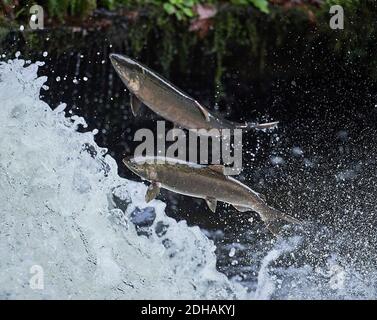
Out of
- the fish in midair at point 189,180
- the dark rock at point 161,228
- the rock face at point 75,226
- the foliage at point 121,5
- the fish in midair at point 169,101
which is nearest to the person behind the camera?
the fish in midair at point 169,101

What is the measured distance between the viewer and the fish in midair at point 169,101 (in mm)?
1764

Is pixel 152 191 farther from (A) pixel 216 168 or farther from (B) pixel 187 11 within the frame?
(B) pixel 187 11

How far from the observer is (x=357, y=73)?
155 inches

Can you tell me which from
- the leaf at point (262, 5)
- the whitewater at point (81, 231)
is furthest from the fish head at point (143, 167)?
the leaf at point (262, 5)

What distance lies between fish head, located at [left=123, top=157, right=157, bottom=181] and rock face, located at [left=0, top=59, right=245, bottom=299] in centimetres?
38

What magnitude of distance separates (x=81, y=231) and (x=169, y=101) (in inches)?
23.8

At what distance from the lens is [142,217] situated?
2297mm

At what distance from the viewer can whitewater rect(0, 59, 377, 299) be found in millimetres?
2172

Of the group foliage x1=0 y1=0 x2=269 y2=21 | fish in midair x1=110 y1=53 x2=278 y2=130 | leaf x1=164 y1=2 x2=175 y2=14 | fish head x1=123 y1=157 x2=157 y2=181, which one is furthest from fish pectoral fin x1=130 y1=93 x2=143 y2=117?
leaf x1=164 y1=2 x2=175 y2=14

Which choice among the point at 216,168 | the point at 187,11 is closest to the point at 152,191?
the point at 216,168

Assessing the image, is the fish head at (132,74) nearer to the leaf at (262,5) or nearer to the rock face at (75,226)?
the rock face at (75,226)

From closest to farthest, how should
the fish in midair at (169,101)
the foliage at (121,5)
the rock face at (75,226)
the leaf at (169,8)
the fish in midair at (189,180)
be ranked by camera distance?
the fish in midair at (169,101) < the fish in midair at (189,180) < the rock face at (75,226) < the foliage at (121,5) < the leaf at (169,8)

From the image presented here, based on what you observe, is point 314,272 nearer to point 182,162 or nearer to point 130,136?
point 182,162
